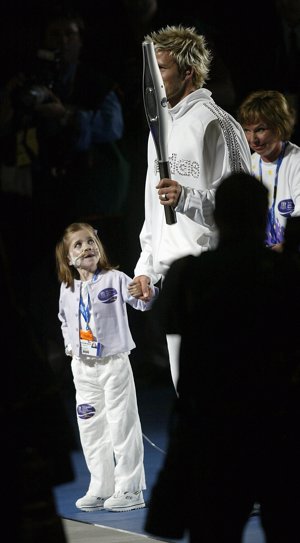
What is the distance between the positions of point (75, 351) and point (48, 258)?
309cm

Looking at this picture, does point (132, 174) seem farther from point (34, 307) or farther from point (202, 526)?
point (202, 526)

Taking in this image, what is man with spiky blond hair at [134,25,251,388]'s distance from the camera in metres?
5.28

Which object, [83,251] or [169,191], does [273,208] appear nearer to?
[169,191]

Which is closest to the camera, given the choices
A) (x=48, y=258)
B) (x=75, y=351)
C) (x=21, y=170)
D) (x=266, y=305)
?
(x=266, y=305)

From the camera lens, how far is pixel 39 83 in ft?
27.8

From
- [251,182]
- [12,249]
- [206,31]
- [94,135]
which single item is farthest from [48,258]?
[251,182]

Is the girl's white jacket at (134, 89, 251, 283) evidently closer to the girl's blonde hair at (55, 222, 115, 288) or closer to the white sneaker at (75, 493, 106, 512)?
the girl's blonde hair at (55, 222, 115, 288)

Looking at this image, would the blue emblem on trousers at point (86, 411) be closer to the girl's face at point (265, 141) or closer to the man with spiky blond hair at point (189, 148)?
the man with spiky blond hair at point (189, 148)

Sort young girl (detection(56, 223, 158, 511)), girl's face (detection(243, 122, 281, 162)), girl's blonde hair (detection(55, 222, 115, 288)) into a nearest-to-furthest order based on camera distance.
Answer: girl's face (detection(243, 122, 281, 162)), young girl (detection(56, 223, 158, 511)), girl's blonde hair (detection(55, 222, 115, 288))

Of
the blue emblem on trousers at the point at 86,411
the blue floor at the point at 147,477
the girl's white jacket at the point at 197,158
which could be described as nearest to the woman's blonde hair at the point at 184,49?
the girl's white jacket at the point at 197,158

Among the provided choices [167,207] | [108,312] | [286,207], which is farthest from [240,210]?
[108,312]

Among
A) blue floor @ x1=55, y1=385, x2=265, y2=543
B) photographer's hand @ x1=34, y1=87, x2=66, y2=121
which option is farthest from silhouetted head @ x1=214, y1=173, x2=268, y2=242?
photographer's hand @ x1=34, y1=87, x2=66, y2=121

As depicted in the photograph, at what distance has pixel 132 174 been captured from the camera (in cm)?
904

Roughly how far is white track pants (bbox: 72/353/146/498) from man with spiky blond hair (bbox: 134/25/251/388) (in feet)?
2.45
